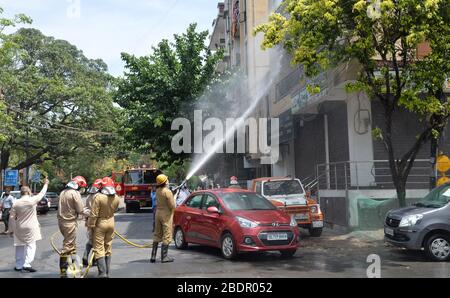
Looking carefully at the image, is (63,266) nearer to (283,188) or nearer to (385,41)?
(283,188)

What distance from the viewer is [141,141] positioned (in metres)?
23.4

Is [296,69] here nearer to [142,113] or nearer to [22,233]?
[142,113]

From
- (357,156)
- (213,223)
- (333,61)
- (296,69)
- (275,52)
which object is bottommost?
(213,223)

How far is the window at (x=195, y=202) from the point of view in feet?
37.0

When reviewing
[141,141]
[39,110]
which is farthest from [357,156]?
[39,110]

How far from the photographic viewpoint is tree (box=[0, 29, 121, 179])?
3225 cm

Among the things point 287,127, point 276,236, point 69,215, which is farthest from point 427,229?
point 287,127

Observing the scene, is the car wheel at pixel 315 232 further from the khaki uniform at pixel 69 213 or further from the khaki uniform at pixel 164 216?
the khaki uniform at pixel 69 213

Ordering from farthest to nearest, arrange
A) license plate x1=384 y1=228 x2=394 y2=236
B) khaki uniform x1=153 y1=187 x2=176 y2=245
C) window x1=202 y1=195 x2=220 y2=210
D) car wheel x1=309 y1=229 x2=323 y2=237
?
car wheel x1=309 y1=229 x2=323 y2=237, window x1=202 y1=195 x2=220 y2=210, license plate x1=384 y1=228 x2=394 y2=236, khaki uniform x1=153 y1=187 x2=176 y2=245

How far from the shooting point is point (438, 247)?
9594 mm

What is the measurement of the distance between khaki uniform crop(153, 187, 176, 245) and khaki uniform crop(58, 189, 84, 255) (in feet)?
5.46

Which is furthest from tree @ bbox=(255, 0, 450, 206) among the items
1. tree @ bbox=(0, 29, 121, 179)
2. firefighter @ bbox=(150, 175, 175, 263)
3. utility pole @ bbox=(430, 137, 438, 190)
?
tree @ bbox=(0, 29, 121, 179)

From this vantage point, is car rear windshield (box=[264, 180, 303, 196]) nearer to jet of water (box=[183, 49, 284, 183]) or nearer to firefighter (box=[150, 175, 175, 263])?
firefighter (box=[150, 175, 175, 263])

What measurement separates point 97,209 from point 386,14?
24.1 feet
